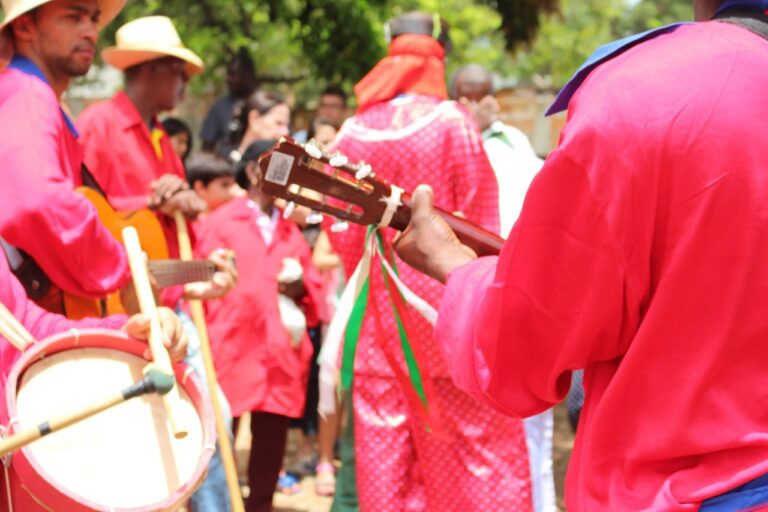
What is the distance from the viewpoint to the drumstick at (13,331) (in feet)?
8.38

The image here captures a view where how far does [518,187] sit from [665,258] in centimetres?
301

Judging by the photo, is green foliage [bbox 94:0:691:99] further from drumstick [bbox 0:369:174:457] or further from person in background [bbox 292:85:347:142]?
drumstick [bbox 0:369:174:457]

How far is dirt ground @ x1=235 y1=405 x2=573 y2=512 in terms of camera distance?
5797mm

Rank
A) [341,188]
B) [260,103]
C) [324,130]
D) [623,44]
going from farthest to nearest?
[324,130], [260,103], [341,188], [623,44]

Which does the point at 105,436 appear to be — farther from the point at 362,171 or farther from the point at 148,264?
the point at 148,264

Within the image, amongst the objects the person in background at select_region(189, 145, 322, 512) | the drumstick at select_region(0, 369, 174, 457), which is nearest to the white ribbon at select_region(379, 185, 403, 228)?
the drumstick at select_region(0, 369, 174, 457)

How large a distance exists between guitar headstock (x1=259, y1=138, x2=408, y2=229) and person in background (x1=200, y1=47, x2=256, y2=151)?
629 cm

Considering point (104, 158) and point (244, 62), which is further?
point (244, 62)

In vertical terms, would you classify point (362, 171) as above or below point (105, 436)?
above

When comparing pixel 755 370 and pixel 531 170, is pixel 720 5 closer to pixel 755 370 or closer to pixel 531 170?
pixel 755 370

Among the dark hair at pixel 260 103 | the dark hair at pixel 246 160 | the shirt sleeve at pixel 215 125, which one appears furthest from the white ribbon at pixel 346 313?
the shirt sleeve at pixel 215 125

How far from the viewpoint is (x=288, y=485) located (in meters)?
6.12

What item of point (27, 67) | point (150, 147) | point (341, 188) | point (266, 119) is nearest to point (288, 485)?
point (266, 119)

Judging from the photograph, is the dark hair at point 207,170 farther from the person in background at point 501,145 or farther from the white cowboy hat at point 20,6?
the white cowboy hat at point 20,6
